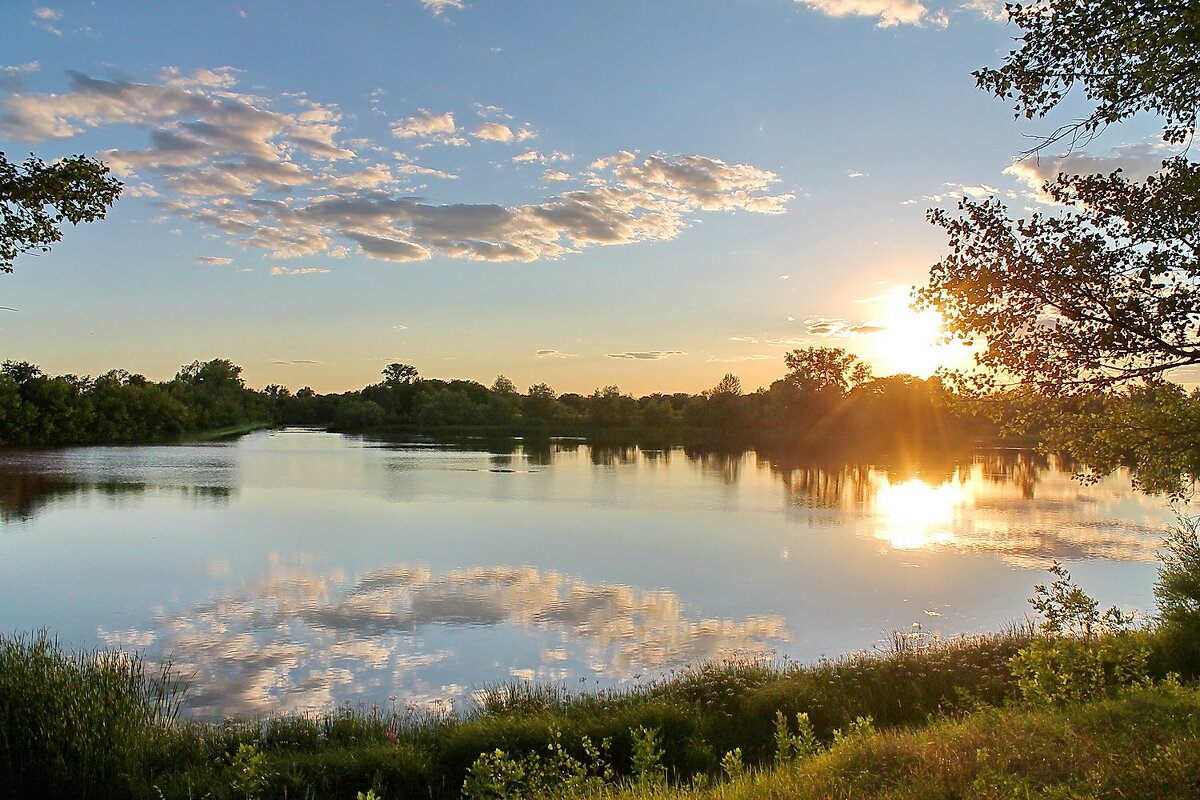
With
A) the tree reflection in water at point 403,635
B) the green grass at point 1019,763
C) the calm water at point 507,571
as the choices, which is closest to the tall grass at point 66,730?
the tree reflection in water at point 403,635

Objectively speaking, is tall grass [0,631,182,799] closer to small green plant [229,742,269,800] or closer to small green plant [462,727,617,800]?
small green plant [229,742,269,800]

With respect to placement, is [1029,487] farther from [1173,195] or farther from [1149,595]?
[1173,195]

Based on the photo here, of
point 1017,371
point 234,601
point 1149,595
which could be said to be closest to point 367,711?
point 234,601

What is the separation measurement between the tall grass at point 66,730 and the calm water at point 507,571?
206 cm

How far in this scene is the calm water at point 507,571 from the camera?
12.8 m

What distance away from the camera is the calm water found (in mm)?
12758

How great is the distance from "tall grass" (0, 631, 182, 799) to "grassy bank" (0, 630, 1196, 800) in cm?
1

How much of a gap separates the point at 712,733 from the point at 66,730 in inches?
273

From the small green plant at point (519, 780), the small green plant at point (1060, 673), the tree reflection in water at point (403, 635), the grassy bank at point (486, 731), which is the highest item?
the small green plant at point (1060, 673)

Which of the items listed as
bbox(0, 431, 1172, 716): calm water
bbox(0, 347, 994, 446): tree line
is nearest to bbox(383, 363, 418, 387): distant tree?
bbox(0, 347, 994, 446): tree line

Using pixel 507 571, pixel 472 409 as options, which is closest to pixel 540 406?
pixel 472 409

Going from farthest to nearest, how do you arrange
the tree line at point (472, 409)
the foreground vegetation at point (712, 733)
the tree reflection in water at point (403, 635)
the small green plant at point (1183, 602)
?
the tree line at point (472, 409)
the tree reflection in water at point (403, 635)
the small green plant at point (1183, 602)
the foreground vegetation at point (712, 733)

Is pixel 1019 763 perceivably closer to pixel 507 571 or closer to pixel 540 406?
pixel 507 571

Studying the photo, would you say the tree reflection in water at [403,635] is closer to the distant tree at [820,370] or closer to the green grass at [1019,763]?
the green grass at [1019,763]
